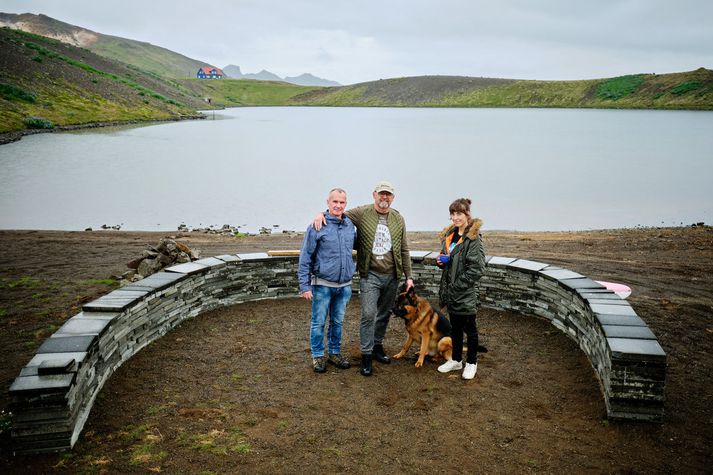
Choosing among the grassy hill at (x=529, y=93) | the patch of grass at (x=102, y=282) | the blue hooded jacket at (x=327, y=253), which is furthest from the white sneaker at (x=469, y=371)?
the grassy hill at (x=529, y=93)

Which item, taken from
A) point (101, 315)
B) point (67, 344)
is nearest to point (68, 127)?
point (101, 315)

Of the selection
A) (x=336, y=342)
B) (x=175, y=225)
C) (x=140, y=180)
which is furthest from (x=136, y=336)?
(x=140, y=180)

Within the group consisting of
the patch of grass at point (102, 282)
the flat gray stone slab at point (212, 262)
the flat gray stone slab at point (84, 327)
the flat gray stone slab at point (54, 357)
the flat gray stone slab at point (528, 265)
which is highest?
the flat gray stone slab at point (528, 265)

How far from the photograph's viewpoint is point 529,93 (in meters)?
129

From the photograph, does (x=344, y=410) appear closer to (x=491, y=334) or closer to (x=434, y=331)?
(x=434, y=331)

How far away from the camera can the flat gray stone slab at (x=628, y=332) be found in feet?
16.7

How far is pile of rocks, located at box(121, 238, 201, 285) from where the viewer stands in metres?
9.12

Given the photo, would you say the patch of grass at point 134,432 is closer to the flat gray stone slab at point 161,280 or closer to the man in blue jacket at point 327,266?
the man in blue jacket at point 327,266

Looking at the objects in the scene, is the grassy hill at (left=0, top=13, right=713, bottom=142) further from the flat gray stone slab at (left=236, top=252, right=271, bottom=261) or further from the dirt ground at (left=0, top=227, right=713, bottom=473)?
the dirt ground at (left=0, top=227, right=713, bottom=473)

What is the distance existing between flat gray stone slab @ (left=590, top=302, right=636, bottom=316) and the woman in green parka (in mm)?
1445

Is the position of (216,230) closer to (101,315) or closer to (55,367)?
(101,315)

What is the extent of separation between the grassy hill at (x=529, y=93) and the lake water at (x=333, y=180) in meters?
60.7

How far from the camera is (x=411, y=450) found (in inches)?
178

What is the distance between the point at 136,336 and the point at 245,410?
2.01 meters
